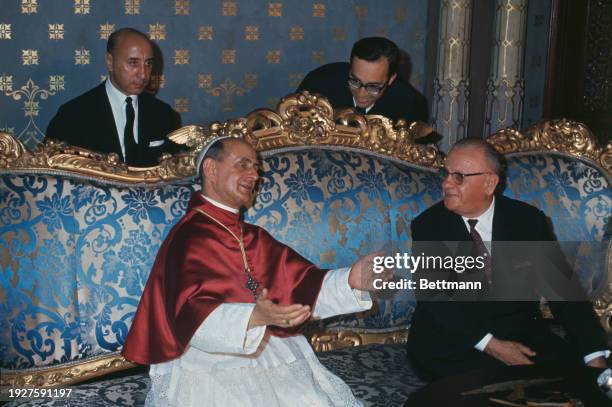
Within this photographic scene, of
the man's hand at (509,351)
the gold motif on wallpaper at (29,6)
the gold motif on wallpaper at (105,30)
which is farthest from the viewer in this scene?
the gold motif on wallpaper at (105,30)

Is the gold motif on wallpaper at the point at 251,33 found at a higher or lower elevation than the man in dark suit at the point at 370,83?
higher

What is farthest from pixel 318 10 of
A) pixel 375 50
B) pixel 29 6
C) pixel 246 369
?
pixel 246 369

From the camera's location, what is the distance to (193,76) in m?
6.42

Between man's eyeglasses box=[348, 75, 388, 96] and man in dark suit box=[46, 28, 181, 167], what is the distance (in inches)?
43.1

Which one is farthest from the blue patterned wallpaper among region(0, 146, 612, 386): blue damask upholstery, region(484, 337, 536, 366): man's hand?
region(484, 337, 536, 366): man's hand

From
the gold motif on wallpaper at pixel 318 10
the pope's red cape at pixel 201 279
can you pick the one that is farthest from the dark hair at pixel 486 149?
the gold motif on wallpaper at pixel 318 10

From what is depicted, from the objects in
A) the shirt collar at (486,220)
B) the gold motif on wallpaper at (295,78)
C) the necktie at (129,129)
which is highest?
the gold motif on wallpaper at (295,78)

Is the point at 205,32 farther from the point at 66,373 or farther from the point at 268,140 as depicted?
the point at 66,373

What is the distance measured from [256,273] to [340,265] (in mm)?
503

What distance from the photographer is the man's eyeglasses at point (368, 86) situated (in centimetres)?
448

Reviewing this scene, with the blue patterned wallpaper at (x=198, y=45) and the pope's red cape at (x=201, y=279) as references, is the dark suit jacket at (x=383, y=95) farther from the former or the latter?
the pope's red cape at (x=201, y=279)

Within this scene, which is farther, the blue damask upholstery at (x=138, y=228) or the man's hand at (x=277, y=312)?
the blue damask upholstery at (x=138, y=228)

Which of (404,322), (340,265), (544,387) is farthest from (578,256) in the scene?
(544,387)

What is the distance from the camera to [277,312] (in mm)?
2670
